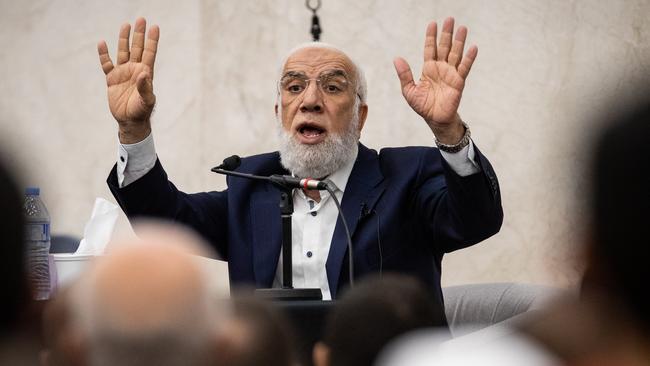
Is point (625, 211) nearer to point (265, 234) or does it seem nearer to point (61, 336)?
point (61, 336)

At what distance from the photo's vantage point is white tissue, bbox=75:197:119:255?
279 cm

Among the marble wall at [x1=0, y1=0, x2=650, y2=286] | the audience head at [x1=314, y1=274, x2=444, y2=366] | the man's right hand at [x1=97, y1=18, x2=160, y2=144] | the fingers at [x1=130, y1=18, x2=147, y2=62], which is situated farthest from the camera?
the marble wall at [x1=0, y1=0, x2=650, y2=286]

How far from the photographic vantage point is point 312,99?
11.6 ft

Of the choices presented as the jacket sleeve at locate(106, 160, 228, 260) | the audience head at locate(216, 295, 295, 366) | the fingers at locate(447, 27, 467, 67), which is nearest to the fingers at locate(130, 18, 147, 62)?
the jacket sleeve at locate(106, 160, 228, 260)

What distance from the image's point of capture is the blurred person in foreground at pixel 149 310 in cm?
79

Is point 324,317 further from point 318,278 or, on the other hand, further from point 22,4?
point 22,4

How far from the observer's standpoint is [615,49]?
522 centimetres

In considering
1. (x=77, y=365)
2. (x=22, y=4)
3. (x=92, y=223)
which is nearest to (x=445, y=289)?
(x=92, y=223)

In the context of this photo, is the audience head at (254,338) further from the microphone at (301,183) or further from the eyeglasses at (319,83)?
the eyeglasses at (319,83)

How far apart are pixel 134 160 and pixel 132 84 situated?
0.26 m

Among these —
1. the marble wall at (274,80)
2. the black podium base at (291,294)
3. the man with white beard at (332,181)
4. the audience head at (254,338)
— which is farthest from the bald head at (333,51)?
the audience head at (254,338)

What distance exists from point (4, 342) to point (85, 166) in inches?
208

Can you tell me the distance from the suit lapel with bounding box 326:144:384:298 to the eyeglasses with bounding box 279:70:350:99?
26cm

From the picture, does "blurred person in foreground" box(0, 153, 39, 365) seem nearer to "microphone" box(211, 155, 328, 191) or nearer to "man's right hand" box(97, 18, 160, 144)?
"microphone" box(211, 155, 328, 191)
